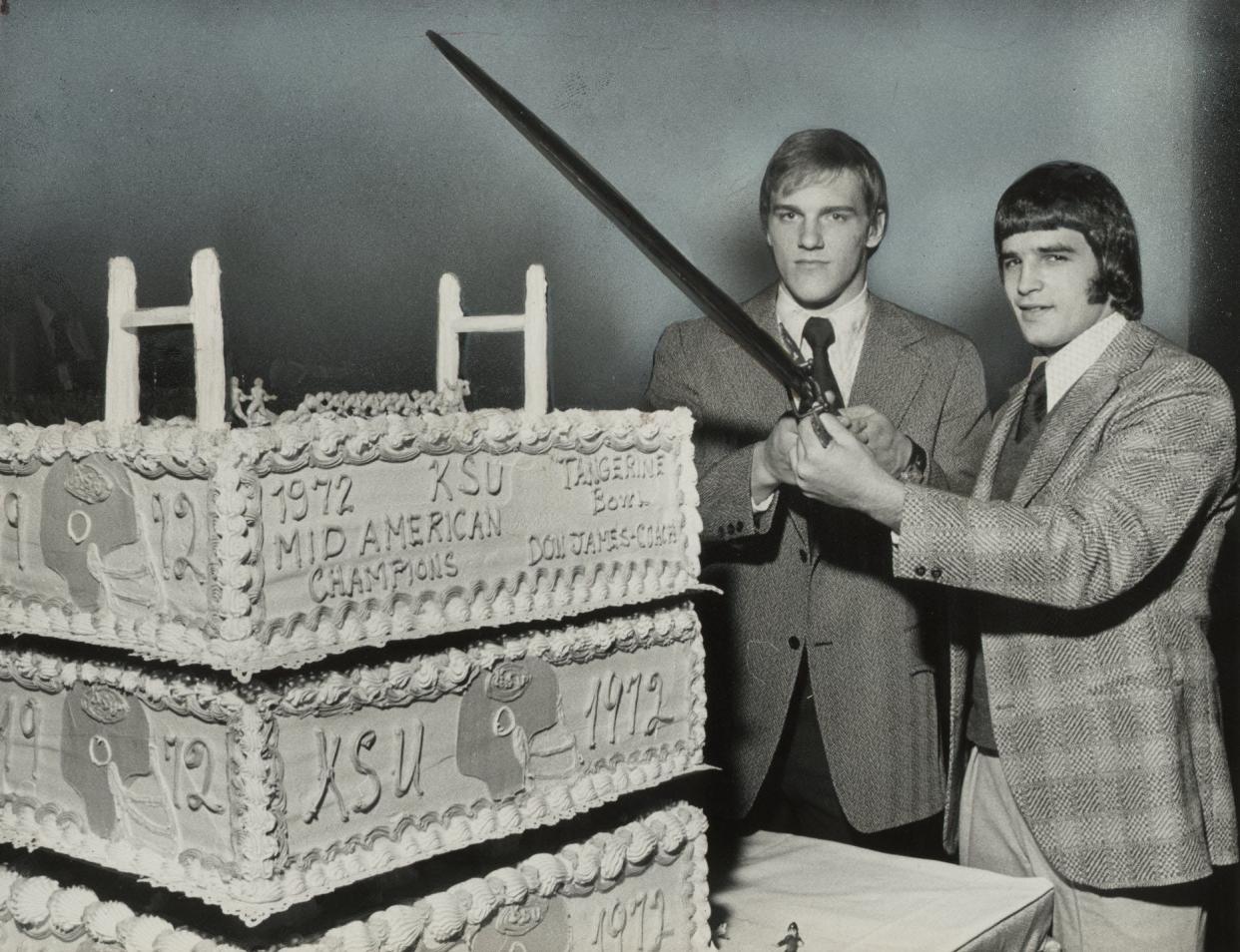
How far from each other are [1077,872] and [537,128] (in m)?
1.53

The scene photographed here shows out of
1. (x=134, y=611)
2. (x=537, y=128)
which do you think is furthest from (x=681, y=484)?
(x=134, y=611)

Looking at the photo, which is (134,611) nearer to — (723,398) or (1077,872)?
(723,398)

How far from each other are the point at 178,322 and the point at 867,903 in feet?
4.97

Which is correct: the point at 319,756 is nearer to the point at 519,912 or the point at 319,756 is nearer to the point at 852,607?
the point at 519,912

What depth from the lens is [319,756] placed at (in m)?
1.60

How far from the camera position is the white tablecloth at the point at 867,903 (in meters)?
2.12

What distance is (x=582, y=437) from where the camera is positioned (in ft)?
6.39

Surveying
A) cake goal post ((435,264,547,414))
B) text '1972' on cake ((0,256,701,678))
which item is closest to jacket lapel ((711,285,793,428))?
cake goal post ((435,264,547,414))

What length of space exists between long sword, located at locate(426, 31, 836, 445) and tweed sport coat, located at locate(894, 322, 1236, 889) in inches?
15.4

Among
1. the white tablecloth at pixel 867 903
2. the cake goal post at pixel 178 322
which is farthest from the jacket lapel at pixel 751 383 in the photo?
the cake goal post at pixel 178 322

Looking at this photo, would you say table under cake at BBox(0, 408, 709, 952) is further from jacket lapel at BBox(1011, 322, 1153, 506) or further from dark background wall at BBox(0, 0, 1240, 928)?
dark background wall at BBox(0, 0, 1240, 928)

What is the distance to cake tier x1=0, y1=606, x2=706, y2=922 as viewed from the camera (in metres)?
1.55

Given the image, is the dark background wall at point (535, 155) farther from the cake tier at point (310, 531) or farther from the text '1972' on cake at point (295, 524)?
the cake tier at point (310, 531)

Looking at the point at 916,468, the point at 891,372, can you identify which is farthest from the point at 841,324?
the point at 916,468
